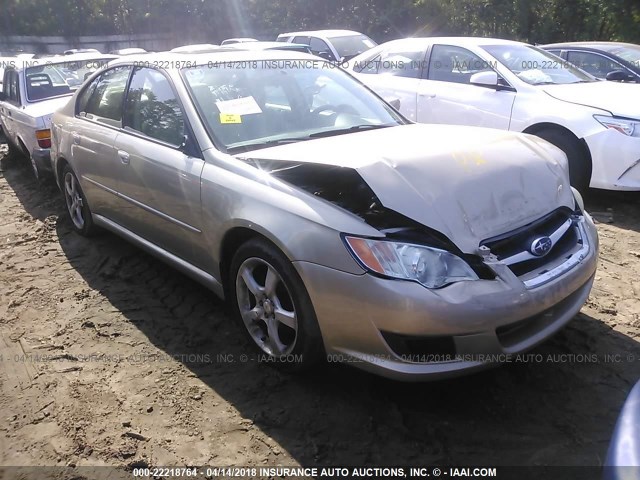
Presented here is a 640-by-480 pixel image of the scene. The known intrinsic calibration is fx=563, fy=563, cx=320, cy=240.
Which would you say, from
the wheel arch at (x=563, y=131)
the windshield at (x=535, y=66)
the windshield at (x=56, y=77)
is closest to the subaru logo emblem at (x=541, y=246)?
the wheel arch at (x=563, y=131)

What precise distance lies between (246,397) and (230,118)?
5.30 ft

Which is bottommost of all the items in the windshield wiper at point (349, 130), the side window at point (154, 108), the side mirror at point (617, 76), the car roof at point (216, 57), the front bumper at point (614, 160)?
the front bumper at point (614, 160)

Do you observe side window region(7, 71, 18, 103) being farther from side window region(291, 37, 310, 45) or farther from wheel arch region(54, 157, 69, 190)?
side window region(291, 37, 310, 45)

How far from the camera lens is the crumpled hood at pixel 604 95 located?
5094 mm

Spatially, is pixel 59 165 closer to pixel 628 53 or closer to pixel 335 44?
pixel 628 53

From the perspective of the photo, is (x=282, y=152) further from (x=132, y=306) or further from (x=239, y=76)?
(x=132, y=306)

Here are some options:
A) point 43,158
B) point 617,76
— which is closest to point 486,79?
point 617,76

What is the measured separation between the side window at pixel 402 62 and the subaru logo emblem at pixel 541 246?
4274 mm

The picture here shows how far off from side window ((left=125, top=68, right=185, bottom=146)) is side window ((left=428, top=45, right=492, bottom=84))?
356 cm

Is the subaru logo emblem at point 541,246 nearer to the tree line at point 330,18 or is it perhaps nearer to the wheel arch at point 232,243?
the wheel arch at point 232,243

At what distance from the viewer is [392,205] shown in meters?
2.57

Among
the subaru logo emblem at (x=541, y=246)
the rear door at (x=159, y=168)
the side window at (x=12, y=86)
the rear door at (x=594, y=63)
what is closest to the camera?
the subaru logo emblem at (x=541, y=246)

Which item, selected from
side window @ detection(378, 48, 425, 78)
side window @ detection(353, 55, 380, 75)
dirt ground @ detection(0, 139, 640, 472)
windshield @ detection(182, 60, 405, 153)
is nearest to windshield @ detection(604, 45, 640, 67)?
side window @ detection(378, 48, 425, 78)

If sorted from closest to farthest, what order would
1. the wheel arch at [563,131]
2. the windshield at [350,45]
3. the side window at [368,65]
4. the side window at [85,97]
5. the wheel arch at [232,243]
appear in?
the wheel arch at [232,243] → the side window at [85,97] → the wheel arch at [563,131] → the side window at [368,65] → the windshield at [350,45]
